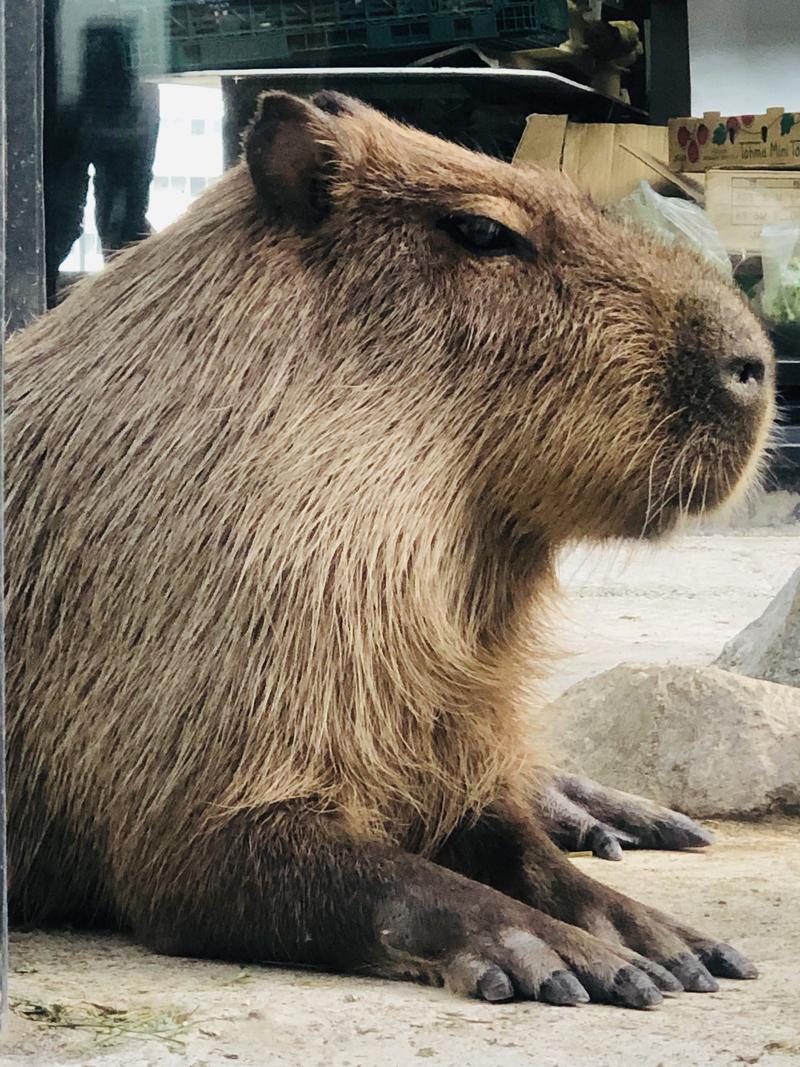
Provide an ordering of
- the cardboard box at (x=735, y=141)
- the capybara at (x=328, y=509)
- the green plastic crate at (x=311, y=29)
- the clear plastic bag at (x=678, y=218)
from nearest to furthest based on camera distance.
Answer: the capybara at (x=328, y=509) < the clear plastic bag at (x=678, y=218) < the green plastic crate at (x=311, y=29) < the cardboard box at (x=735, y=141)

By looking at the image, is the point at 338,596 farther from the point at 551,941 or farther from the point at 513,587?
the point at 551,941

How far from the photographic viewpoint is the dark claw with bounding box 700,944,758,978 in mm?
2557

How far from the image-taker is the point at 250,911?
2.54 metres

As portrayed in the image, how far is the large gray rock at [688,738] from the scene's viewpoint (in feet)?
12.8

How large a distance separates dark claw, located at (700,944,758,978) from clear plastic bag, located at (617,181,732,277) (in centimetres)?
132

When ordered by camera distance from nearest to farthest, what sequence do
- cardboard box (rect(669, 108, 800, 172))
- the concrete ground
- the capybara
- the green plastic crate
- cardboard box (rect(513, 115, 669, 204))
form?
the concrete ground, the capybara, cardboard box (rect(513, 115, 669, 204)), the green plastic crate, cardboard box (rect(669, 108, 800, 172))

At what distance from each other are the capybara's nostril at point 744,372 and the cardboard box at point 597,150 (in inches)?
22.2

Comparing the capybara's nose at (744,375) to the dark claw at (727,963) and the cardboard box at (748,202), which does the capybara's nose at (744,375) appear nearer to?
the dark claw at (727,963)

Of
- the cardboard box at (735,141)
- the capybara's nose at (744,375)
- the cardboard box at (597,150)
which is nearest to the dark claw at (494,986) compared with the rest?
the capybara's nose at (744,375)

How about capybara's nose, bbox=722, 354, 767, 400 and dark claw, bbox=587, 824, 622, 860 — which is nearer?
capybara's nose, bbox=722, 354, 767, 400

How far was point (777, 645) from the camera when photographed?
15.6 feet

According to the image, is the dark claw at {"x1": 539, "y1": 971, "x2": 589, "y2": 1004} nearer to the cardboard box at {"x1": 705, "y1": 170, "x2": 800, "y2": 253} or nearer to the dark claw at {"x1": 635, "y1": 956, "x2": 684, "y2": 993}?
the dark claw at {"x1": 635, "y1": 956, "x2": 684, "y2": 993}

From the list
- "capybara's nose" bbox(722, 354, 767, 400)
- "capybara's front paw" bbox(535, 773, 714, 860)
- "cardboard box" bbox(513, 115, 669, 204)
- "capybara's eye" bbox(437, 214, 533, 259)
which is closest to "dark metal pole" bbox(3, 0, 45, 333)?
"cardboard box" bbox(513, 115, 669, 204)

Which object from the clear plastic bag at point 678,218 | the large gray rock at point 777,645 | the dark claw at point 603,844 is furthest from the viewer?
the large gray rock at point 777,645
